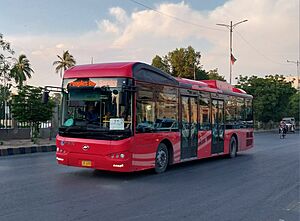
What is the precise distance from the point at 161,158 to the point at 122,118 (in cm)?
215

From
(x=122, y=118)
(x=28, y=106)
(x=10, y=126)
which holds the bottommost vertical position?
(x=10, y=126)

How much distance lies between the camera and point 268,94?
174 ft

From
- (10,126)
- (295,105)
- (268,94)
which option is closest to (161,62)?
(268,94)

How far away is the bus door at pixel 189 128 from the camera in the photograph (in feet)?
41.2

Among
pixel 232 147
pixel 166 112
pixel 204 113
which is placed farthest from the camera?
pixel 232 147

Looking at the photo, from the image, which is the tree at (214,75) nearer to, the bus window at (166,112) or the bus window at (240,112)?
the bus window at (240,112)

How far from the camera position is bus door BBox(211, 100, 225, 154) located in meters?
14.8

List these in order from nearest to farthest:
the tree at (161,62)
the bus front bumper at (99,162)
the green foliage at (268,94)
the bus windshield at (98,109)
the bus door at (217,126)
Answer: the bus front bumper at (99,162)
the bus windshield at (98,109)
the bus door at (217,126)
the green foliage at (268,94)
the tree at (161,62)

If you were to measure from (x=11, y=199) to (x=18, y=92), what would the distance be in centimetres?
1499

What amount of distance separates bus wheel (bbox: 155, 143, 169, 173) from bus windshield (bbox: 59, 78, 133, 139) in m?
1.66

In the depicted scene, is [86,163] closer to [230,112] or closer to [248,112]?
[230,112]

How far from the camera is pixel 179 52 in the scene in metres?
58.0

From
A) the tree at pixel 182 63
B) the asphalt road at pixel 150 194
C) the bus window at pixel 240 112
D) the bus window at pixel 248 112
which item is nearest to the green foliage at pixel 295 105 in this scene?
the tree at pixel 182 63

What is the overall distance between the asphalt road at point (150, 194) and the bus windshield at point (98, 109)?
1182mm
